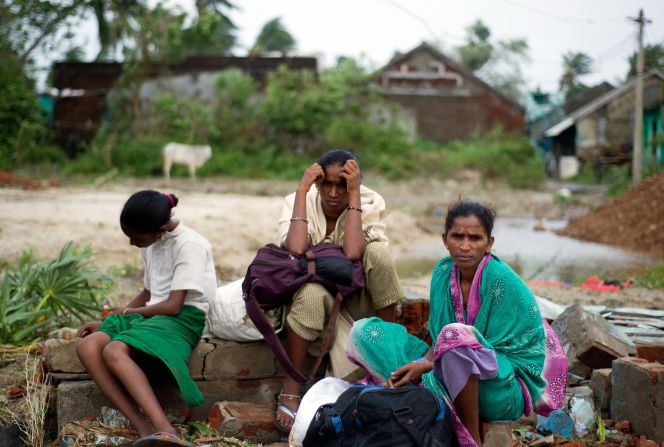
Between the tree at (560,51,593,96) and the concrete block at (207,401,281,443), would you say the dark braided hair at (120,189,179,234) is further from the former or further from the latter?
the tree at (560,51,593,96)

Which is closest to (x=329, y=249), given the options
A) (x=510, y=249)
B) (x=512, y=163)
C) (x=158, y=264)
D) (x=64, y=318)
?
(x=158, y=264)

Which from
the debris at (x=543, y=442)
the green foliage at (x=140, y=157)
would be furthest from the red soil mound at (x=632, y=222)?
the green foliage at (x=140, y=157)

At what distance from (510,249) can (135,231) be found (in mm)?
8738

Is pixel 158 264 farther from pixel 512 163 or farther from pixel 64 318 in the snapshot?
pixel 512 163

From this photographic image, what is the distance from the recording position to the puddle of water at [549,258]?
894 centimetres

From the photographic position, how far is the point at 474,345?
8.70 ft

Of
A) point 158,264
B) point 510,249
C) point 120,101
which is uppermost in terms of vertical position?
point 120,101

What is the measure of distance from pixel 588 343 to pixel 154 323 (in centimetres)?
238

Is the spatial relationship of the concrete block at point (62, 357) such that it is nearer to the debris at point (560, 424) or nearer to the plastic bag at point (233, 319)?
the plastic bag at point (233, 319)

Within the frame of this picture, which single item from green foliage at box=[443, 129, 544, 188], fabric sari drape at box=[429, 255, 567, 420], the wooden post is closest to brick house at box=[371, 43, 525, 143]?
green foliage at box=[443, 129, 544, 188]

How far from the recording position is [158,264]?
140 inches

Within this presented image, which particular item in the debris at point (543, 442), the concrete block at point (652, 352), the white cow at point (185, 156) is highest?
the white cow at point (185, 156)

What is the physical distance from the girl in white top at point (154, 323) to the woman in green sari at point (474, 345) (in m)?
0.84

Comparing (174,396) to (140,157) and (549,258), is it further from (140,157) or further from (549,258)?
(140,157)
